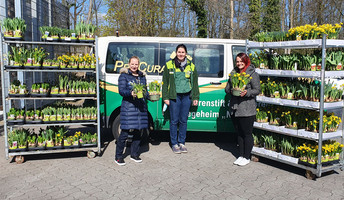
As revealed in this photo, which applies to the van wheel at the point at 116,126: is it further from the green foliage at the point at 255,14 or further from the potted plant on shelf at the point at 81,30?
the green foliage at the point at 255,14

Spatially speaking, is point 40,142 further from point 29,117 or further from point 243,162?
point 243,162

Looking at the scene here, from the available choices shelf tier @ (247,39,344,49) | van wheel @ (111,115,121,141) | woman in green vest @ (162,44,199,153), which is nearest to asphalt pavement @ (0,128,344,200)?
van wheel @ (111,115,121,141)

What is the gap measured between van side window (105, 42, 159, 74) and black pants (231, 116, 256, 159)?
7.03 feet

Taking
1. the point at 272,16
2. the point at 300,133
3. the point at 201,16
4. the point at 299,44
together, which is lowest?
the point at 300,133

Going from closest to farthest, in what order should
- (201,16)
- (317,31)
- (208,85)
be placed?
(317,31)
(208,85)
(201,16)

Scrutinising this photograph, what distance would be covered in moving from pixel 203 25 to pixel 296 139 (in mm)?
22074

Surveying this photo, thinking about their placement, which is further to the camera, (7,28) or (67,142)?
(67,142)

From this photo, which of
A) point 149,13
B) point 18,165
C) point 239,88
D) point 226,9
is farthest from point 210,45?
point 226,9

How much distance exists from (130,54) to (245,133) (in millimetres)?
2894

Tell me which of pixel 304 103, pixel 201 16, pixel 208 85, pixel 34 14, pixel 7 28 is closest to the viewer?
pixel 304 103

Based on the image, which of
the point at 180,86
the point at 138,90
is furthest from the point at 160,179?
the point at 180,86

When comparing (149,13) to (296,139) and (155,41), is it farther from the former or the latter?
(296,139)

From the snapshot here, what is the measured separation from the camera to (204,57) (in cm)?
688

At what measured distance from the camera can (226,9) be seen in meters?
30.2
